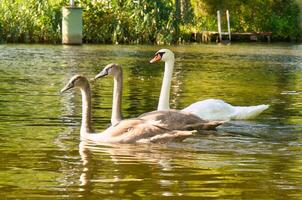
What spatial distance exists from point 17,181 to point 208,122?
4.50m

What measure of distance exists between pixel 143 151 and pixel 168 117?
4.41 feet

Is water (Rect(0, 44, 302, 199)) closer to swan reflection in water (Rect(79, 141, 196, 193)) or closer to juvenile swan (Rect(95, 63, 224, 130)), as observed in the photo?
swan reflection in water (Rect(79, 141, 196, 193))

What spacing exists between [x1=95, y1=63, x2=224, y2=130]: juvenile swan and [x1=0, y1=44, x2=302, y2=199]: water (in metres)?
0.17

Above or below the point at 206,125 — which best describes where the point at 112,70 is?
above

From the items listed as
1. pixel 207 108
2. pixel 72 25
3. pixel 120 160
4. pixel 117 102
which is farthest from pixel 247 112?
pixel 72 25

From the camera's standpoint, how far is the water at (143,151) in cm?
898

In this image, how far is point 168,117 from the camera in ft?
41.6

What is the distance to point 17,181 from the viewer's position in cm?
926

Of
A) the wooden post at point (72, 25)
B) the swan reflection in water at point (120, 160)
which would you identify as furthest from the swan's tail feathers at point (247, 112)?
the wooden post at point (72, 25)

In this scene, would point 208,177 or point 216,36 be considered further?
point 216,36

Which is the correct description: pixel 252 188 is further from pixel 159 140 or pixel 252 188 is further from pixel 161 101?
pixel 161 101

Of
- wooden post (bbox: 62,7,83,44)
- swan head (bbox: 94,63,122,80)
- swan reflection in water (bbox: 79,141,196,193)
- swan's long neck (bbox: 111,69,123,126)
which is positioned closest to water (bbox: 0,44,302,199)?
swan reflection in water (bbox: 79,141,196,193)

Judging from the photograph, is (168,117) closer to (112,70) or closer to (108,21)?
(112,70)

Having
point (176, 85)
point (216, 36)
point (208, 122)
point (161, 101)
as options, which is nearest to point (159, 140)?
point (208, 122)
